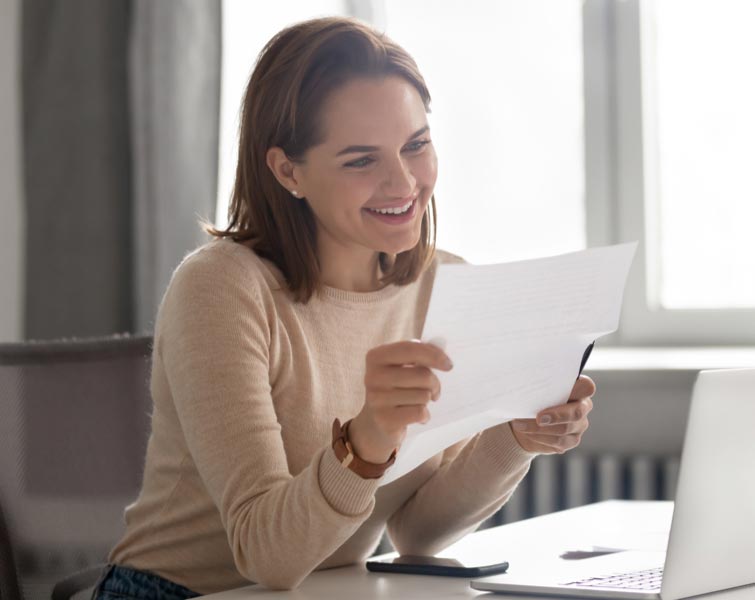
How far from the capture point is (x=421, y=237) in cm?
159

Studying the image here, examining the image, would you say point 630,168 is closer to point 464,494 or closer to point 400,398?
point 464,494

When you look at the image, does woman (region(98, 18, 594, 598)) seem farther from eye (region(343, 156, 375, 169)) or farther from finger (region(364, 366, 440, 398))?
finger (region(364, 366, 440, 398))

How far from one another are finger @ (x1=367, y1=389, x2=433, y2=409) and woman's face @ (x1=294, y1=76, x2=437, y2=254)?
15.0 inches

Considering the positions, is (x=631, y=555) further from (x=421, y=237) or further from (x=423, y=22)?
(x=423, y=22)

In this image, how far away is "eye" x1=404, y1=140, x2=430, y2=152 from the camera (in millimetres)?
1374

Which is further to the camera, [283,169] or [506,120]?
[506,120]

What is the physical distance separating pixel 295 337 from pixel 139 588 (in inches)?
13.9

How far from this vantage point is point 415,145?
1.38 meters

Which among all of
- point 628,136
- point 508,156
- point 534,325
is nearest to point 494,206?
point 508,156

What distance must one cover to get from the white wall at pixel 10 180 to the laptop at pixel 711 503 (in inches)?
77.2

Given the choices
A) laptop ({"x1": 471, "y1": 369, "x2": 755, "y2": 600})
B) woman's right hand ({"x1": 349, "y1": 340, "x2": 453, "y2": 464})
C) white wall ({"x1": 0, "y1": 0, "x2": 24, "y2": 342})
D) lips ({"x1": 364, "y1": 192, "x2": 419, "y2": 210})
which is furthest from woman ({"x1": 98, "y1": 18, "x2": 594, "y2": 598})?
white wall ({"x1": 0, "y1": 0, "x2": 24, "y2": 342})

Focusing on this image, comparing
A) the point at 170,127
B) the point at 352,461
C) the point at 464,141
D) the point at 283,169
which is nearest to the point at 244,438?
the point at 352,461

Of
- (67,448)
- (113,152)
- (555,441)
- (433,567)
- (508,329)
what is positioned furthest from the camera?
(113,152)

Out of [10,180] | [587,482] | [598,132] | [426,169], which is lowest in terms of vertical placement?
[587,482]
